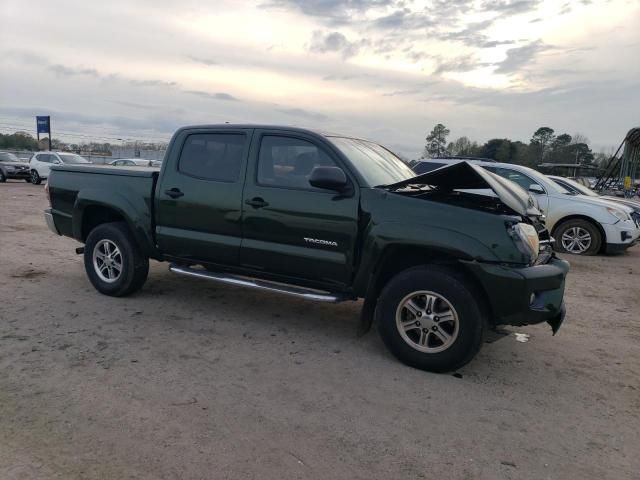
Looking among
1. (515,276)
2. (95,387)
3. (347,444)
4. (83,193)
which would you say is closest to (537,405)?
(515,276)

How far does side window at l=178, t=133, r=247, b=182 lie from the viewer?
5000 millimetres

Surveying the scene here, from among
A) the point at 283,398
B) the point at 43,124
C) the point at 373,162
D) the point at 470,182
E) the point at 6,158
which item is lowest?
the point at 283,398

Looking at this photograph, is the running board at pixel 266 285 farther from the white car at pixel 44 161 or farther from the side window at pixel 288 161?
the white car at pixel 44 161

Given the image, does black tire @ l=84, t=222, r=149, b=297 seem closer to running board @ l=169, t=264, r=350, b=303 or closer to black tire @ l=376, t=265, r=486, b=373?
running board @ l=169, t=264, r=350, b=303

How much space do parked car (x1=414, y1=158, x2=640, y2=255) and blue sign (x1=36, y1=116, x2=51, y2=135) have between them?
1583 inches

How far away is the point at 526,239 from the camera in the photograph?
3863 mm

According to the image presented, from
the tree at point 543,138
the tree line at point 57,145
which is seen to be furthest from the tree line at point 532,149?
the tree line at point 57,145

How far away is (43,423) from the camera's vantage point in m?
3.10

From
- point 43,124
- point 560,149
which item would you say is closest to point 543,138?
point 560,149

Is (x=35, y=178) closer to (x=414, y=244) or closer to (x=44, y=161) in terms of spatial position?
(x=44, y=161)

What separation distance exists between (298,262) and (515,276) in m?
1.83

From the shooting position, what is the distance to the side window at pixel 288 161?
4602 millimetres

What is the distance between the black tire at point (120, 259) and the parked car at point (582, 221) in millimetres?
7079

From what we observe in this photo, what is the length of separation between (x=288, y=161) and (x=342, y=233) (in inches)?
36.8
